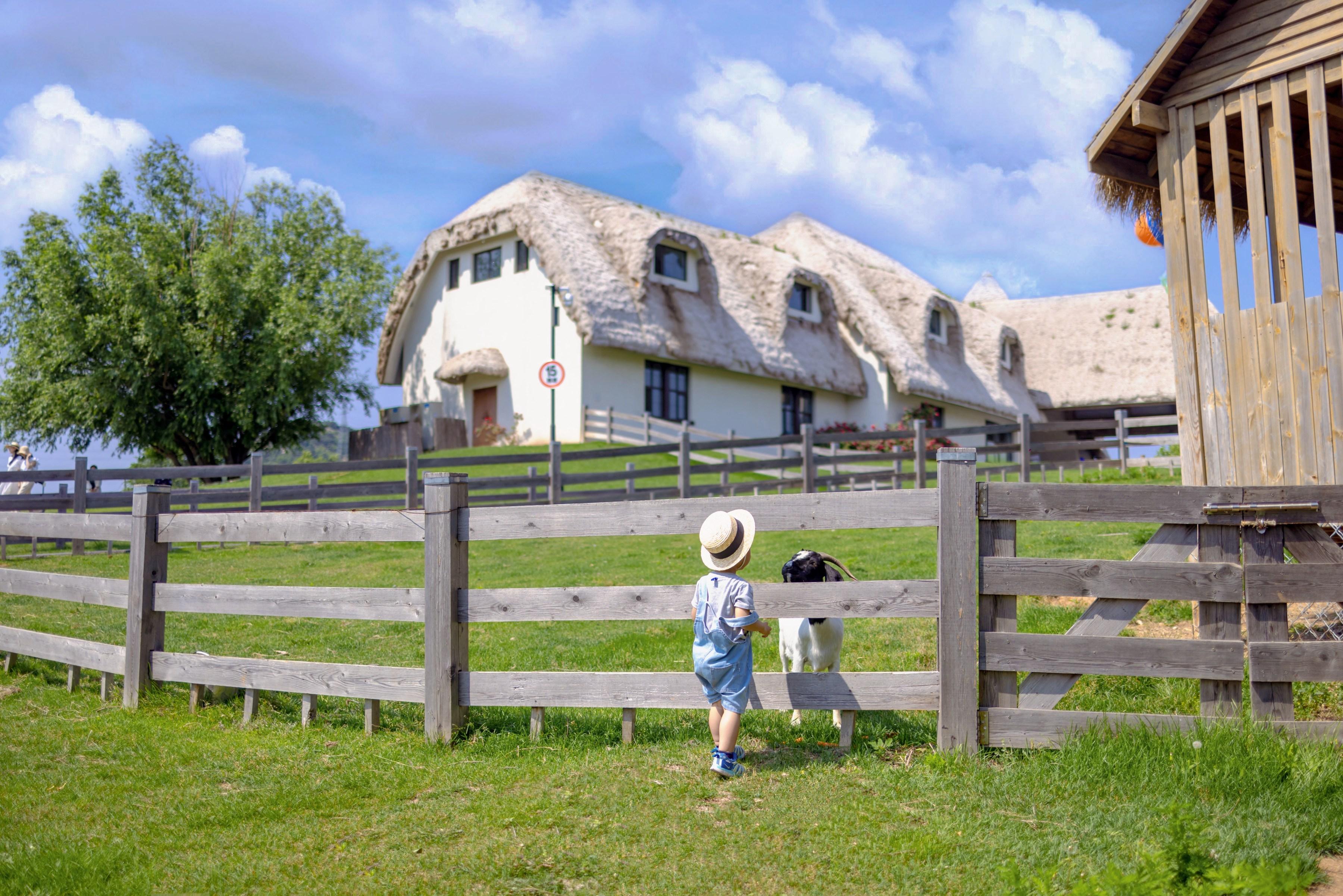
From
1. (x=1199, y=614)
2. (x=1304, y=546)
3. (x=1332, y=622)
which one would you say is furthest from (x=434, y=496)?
(x=1332, y=622)

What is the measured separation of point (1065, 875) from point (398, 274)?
34063mm

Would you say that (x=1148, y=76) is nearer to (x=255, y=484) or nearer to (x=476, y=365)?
(x=255, y=484)

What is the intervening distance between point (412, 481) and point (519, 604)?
469 inches

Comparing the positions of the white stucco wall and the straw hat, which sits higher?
the white stucco wall

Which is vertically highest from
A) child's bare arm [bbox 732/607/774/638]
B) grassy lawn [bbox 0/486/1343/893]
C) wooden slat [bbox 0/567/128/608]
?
wooden slat [bbox 0/567/128/608]

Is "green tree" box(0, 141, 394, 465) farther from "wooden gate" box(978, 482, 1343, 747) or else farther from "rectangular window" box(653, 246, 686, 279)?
"wooden gate" box(978, 482, 1343, 747)

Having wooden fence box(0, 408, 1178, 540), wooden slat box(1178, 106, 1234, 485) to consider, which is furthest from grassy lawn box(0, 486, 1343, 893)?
wooden fence box(0, 408, 1178, 540)

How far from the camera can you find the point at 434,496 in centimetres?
552

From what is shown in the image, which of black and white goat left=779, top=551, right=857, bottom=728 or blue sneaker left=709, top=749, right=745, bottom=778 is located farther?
black and white goat left=779, top=551, right=857, bottom=728

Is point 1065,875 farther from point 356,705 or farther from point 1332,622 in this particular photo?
point 356,705

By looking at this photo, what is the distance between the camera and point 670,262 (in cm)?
2853

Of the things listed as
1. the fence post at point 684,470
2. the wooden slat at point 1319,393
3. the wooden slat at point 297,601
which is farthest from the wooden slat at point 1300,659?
the fence post at point 684,470

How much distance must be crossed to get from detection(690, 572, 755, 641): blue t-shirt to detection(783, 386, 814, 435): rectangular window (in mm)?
26994

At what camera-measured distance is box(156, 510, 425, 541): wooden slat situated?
18.6ft
